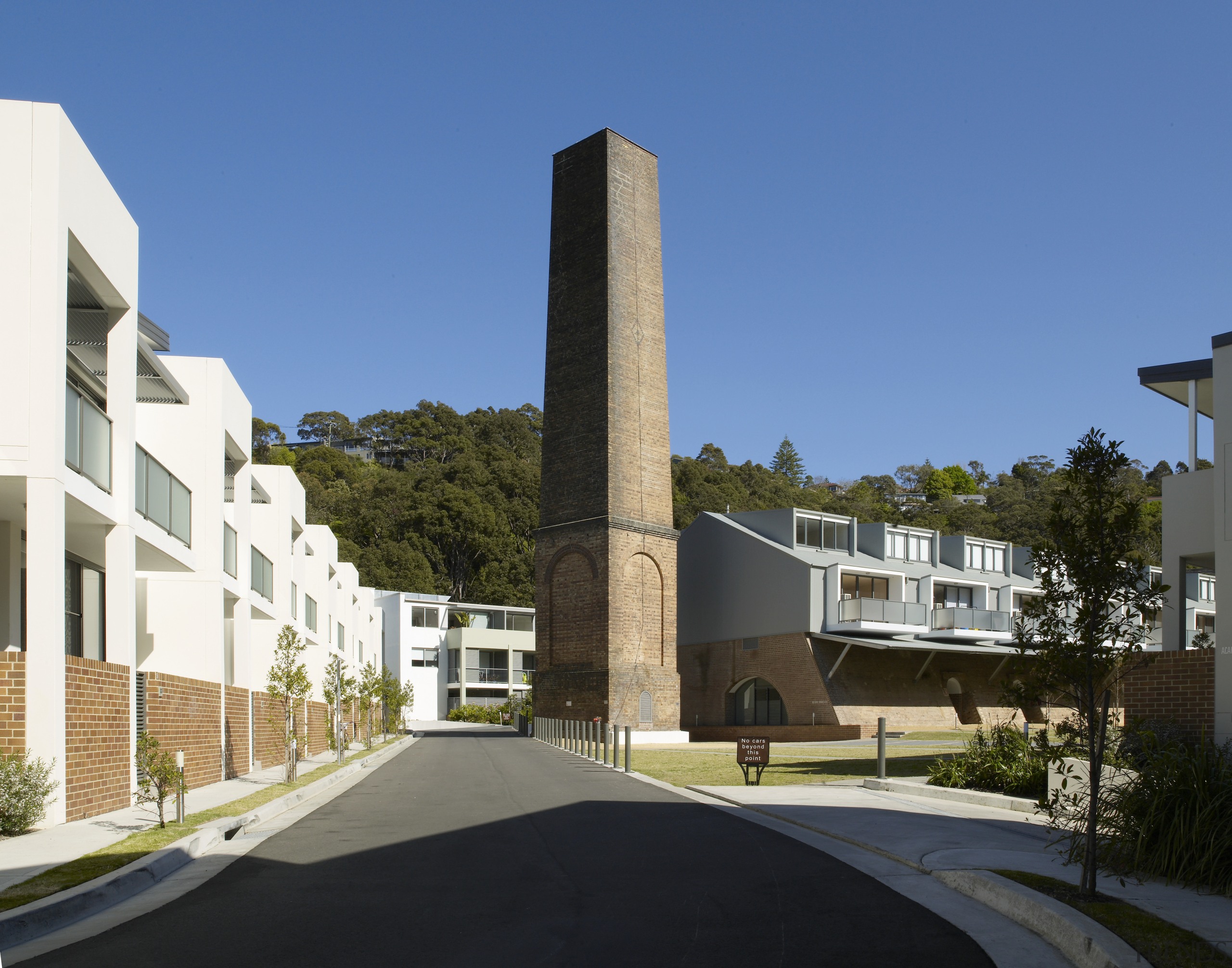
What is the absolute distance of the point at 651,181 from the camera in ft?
171

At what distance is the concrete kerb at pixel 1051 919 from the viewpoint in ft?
21.5

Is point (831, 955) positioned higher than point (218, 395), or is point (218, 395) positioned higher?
point (218, 395)

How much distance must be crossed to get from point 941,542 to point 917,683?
9188 mm

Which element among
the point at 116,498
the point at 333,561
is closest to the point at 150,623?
the point at 116,498

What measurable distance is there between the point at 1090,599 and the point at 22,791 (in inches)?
425

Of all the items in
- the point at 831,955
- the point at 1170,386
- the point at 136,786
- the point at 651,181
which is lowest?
the point at 136,786

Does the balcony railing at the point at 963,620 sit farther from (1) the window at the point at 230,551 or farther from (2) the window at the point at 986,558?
(1) the window at the point at 230,551

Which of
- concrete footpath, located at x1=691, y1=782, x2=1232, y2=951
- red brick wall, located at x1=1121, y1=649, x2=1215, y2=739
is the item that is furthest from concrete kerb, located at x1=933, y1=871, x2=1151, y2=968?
red brick wall, located at x1=1121, y1=649, x2=1215, y2=739

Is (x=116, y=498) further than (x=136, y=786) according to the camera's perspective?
No

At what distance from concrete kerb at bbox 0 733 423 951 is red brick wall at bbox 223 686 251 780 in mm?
8532

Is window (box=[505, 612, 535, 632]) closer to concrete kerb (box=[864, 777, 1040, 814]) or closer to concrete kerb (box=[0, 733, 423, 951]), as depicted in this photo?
concrete kerb (box=[864, 777, 1040, 814])

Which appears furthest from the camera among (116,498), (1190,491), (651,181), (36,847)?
(651,181)

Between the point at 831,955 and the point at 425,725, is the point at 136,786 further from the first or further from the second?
the point at 425,725

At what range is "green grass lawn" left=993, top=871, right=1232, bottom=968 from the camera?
6.34 meters
